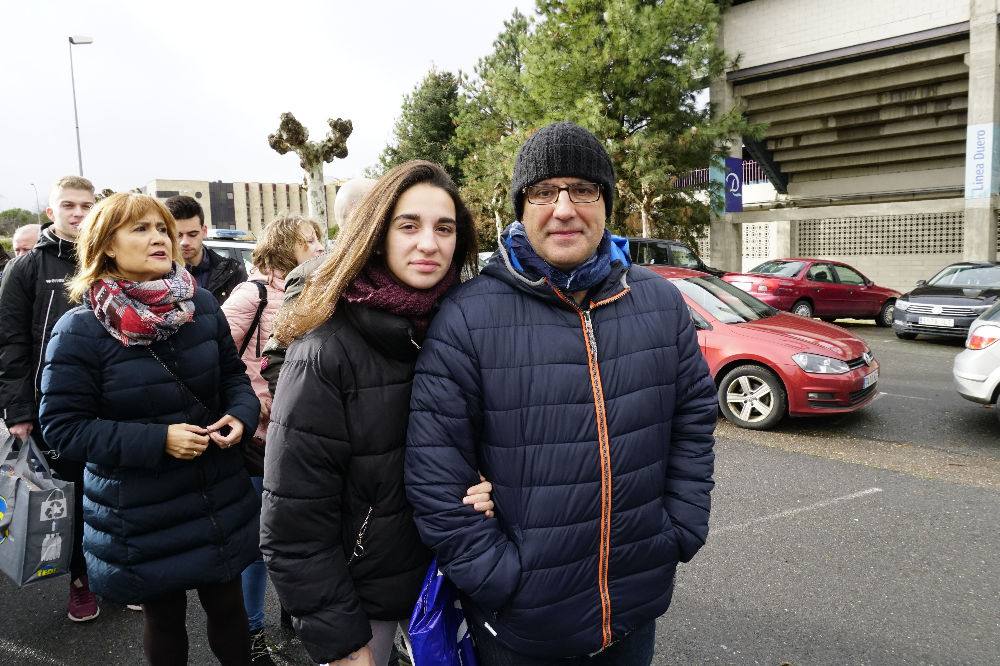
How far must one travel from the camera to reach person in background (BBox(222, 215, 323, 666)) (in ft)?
8.98

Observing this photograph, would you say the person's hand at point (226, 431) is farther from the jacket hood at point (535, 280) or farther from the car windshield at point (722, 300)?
the car windshield at point (722, 300)

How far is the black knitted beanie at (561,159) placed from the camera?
163 cm

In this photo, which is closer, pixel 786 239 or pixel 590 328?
pixel 590 328

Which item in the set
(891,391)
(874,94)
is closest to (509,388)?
(891,391)

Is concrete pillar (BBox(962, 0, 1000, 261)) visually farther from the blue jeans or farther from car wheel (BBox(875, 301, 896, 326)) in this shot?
the blue jeans

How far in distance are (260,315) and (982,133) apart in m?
19.9

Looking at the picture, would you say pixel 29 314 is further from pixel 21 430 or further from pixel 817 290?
pixel 817 290

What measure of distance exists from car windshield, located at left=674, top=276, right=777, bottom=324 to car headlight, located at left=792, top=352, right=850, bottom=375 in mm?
785

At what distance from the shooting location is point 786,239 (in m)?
24.7

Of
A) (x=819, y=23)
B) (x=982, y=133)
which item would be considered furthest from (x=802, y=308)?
(x=819, y=23)

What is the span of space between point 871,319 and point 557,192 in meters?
16.6

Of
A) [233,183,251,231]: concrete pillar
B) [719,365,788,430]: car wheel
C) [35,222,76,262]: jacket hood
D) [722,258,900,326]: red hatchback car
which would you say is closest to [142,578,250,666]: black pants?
[35,222,76,262]: jacket hood

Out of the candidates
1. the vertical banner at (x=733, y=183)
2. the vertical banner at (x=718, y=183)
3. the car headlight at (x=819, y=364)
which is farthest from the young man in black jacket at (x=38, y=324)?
the vertical banner at (x=733, y=183)

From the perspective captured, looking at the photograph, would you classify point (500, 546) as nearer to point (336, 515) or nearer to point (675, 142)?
point (336, 515)
